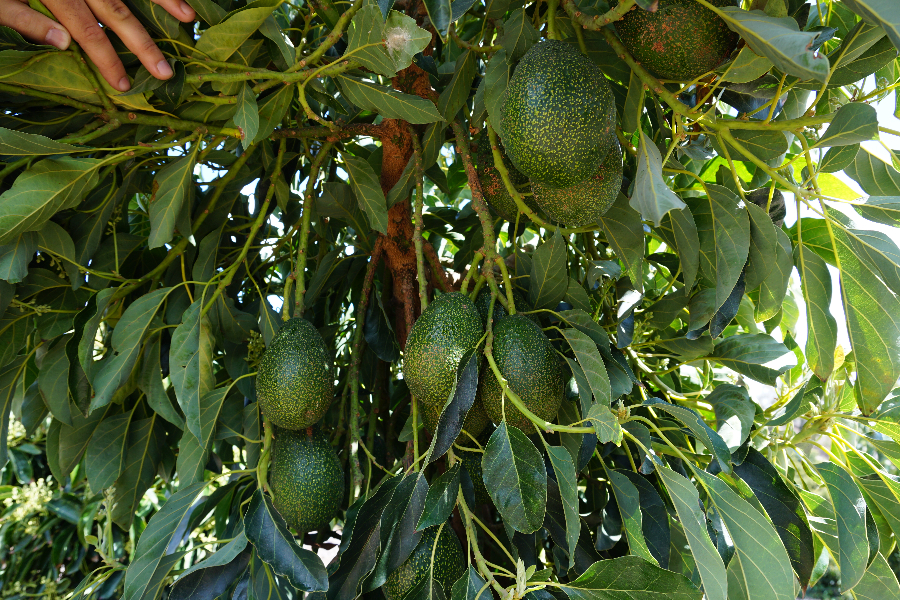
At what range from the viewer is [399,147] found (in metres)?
0.93

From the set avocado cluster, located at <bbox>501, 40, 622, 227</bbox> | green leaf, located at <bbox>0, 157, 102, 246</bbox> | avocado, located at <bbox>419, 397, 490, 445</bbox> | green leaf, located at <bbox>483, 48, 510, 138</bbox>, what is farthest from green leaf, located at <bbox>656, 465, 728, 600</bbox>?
green leaf, located at <bbox>0, 157, 102, 246</bbox>

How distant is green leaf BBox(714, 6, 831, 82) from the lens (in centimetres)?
43

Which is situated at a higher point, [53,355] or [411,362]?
[411,362]

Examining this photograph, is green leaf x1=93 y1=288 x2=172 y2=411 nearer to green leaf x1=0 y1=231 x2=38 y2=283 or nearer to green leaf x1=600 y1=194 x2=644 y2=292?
green leaf x1=0 y1=231 x2=38 y2=283

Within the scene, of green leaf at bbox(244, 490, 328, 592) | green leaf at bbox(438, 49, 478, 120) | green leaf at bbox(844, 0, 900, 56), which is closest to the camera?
green leaf at bbox(844, 0, 900, 56)

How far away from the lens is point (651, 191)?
0.50 m

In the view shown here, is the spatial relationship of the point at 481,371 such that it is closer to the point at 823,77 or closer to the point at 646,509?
the point at 646,509

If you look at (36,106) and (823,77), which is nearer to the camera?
(823,77)

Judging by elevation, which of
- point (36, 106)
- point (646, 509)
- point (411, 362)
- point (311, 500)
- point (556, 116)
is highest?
point (556, 116)

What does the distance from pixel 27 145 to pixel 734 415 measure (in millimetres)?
949

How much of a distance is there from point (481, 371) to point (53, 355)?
0.67 m

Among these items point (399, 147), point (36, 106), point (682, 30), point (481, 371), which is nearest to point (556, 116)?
point (682, 30)

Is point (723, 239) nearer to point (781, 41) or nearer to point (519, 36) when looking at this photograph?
point (781, 41)

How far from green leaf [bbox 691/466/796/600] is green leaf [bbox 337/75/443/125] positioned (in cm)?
52
